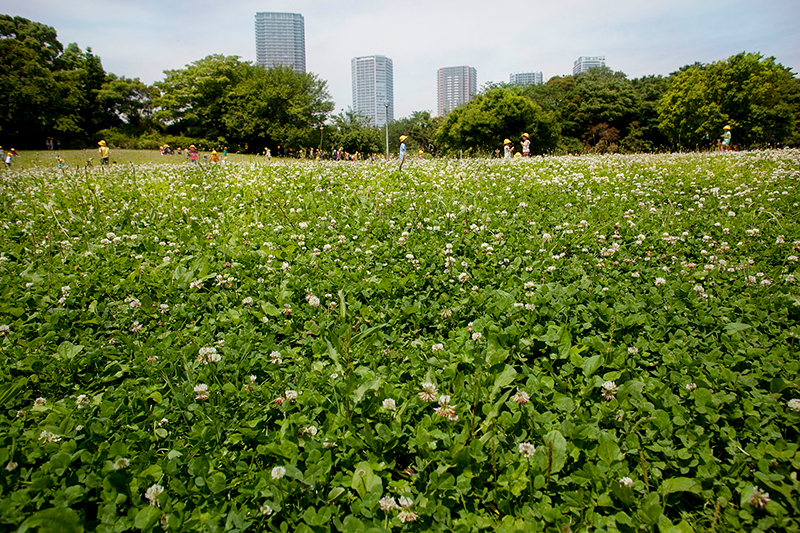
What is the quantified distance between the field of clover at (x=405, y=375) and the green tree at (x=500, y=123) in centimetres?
4745

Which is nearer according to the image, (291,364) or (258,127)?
(291,364)

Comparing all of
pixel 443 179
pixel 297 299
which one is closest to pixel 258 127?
pixel 443 179

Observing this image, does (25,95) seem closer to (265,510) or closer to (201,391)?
(201,391)

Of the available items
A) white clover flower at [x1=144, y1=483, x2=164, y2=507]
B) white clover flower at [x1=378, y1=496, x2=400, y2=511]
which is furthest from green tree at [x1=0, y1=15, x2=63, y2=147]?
white clover flower at [x1=378, y1=496, x2=400, y2=511]

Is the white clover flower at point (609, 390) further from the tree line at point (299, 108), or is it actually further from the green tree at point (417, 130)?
the green tree at point (417, 130)

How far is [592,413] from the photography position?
2.28 metres

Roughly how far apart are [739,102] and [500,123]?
23169 mm

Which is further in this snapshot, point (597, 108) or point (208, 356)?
point (597, 108)

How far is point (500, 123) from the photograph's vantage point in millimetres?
50594

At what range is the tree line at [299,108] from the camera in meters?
41.1

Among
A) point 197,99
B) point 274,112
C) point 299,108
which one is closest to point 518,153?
point 299,108

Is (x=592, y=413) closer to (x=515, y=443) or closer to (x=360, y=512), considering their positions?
(x=515, y=443)

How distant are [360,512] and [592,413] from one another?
1.35 m

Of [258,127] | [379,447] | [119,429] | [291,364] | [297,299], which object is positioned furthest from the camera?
[258,127]
